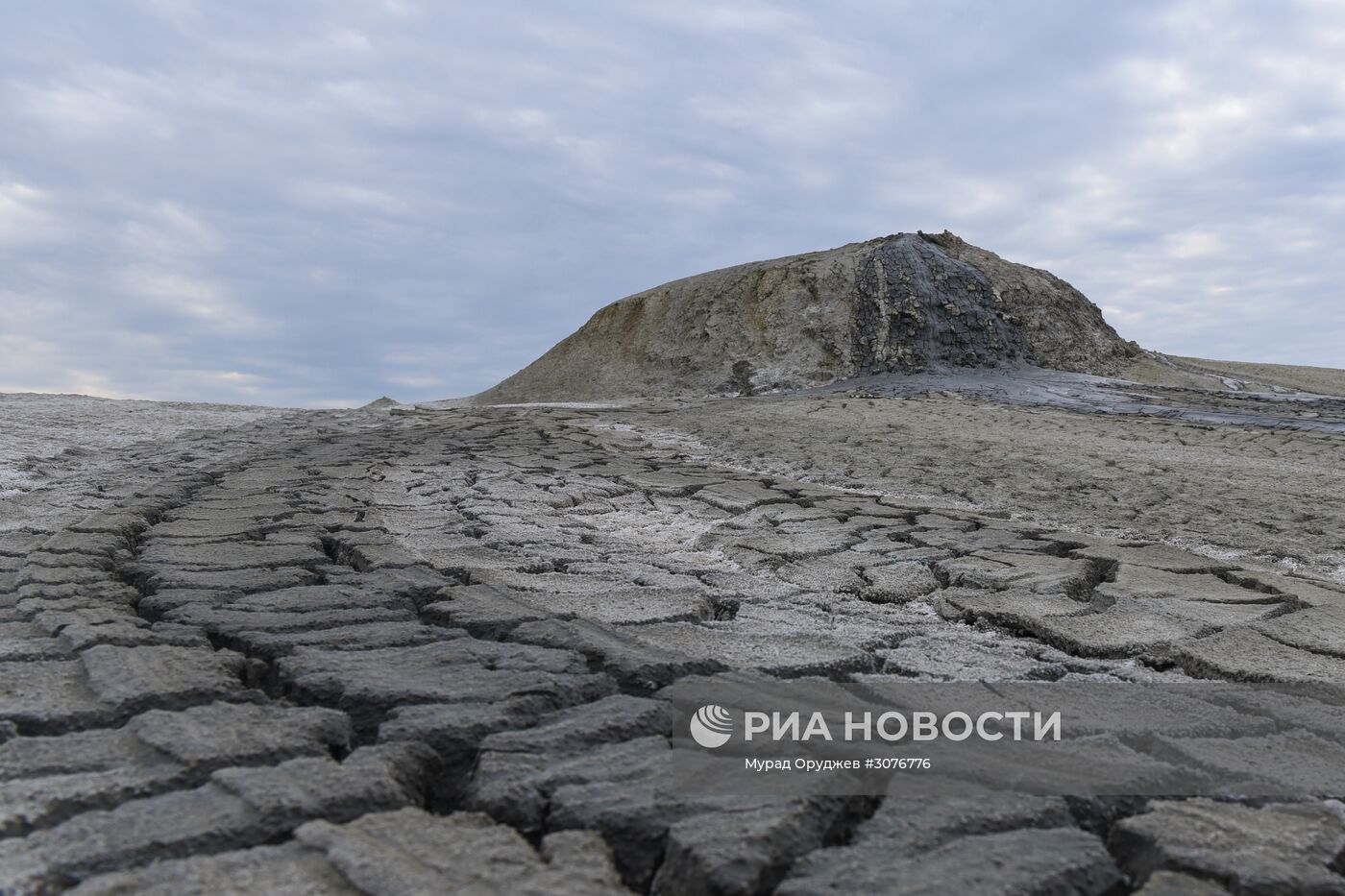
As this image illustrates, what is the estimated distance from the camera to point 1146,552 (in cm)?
334

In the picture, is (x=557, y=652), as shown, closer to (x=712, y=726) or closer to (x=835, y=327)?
(x=712, y=726)

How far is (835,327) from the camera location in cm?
1583

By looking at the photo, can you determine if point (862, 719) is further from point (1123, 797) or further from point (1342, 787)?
point (1342, 787)

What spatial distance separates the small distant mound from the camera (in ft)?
50.3

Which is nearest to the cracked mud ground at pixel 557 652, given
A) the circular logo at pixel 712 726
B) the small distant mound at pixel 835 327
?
the circular logo at pixel 712 726

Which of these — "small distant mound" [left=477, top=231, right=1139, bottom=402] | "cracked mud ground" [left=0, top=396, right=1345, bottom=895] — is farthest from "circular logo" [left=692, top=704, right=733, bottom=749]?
"small distant mound" [left=477, top=231, right=1139, bottom=402]

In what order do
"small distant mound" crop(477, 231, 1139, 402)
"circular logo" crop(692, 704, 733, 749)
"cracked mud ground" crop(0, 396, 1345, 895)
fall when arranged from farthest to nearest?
"small distant mound" crop(477, 231, 1139, 402) → "circular logo" crop(692, 704, 733, 749) → "cracked mud ground" crop(0, 396, 1345, 895)

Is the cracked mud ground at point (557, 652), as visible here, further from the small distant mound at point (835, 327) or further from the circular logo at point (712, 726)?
the small distant mound at point (835, 327)

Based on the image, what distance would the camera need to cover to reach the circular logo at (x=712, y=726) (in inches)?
57.6

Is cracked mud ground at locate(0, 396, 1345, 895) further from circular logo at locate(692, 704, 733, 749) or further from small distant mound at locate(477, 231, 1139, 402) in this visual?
small distant mound at locate(477, 231, 1139, 402)

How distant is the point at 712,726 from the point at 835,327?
14779mm

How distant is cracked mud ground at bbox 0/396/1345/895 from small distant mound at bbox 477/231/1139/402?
33.9ft

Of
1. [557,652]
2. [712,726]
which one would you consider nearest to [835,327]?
[557,652]

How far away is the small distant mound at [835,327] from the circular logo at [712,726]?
13466 millimetres
